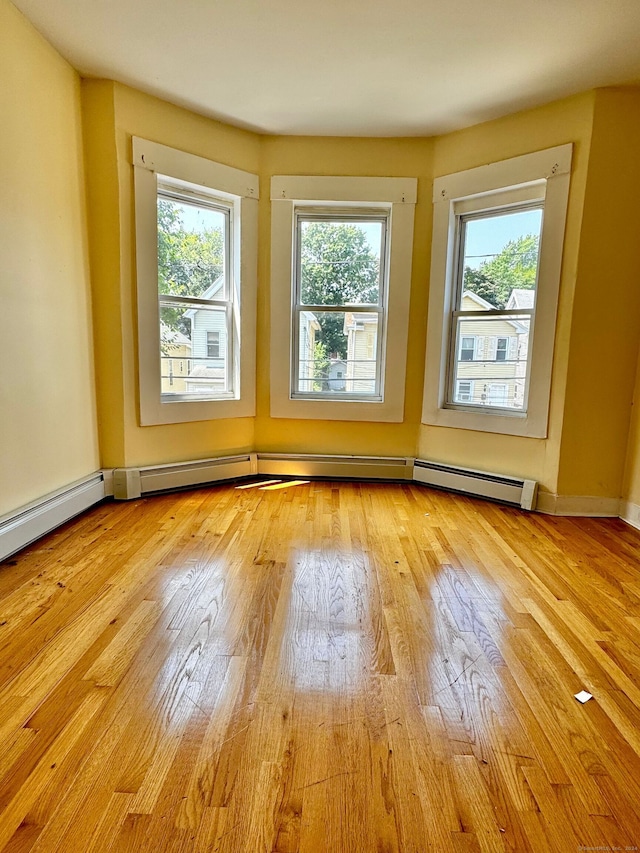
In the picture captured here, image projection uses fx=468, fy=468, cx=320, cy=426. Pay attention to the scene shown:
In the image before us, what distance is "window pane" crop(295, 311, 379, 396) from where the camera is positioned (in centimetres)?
392

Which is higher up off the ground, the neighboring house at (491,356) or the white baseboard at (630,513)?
the neighboring house at (491,356)

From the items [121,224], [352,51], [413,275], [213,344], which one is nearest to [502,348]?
[413,275]

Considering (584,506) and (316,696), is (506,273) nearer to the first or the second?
(584,506)

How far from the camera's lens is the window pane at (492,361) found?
3.44 meters

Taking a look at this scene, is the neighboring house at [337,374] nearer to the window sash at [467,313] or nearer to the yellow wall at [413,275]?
the yellow wall at [413,275]

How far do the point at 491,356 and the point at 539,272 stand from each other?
2.20ft

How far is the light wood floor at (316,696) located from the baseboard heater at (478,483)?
0.72m

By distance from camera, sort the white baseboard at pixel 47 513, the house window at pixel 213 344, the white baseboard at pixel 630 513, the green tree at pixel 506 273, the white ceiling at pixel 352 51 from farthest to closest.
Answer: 1. the house window at pixel 213 344
2. the green tree at pixel 506 273
3. the white baseboard at pixel 630 513
4. the white baseboard at pixel 47 513
5. the white ceiling at pixel 352 51

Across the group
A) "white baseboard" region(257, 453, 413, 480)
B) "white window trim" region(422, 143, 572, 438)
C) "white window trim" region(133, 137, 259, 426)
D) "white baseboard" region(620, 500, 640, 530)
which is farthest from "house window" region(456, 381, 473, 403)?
"white window trim" region(133, 137, 259, 426)

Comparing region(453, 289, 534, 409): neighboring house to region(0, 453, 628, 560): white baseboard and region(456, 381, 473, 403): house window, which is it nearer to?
region(456, 381, 473, 403): house window

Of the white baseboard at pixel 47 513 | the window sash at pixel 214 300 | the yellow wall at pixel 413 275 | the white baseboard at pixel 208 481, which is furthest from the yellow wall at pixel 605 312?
the white baseboard at pixel 47 513

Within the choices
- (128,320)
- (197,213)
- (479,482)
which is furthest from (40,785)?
(197,213)

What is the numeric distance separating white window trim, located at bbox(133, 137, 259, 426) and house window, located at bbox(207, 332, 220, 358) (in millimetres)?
183

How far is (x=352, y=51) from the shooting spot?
2.56 meters
